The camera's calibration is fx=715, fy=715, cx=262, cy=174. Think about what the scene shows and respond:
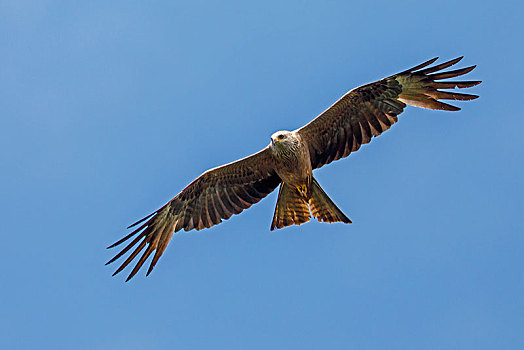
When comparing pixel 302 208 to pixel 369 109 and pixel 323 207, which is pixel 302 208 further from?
pixel 369 109

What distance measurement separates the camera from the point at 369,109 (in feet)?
39.6

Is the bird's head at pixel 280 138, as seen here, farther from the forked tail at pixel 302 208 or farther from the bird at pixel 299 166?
the forked tail at pixel 302 208

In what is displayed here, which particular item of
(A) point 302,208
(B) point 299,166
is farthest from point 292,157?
(A) point 302,208

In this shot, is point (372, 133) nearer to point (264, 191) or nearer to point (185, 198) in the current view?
point (264, 191)

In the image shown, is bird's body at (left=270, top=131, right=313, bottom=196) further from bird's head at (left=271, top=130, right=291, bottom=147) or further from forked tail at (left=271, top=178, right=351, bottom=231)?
forked tail at (left=271, top=178, right=351, bottom=231)

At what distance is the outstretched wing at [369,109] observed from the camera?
38.7 ft

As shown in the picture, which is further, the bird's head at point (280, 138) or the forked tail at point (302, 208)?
the forked tail at point (302, 208)

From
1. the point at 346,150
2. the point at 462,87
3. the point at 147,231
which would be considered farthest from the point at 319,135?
the point at 147,231

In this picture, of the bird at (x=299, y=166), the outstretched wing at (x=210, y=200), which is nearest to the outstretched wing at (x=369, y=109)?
the bird at (x=299, y=166)

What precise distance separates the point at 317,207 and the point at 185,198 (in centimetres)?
242

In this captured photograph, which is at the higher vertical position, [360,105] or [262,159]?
[360,105]

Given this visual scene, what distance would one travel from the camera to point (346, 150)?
39.9 feet

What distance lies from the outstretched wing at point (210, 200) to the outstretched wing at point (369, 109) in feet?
3.28

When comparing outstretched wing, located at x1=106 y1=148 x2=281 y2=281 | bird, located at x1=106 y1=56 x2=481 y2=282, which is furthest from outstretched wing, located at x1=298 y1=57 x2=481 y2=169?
outstretched wing, located at x1=106 y1=148 x2=281 y2=281
